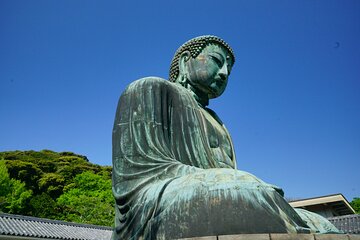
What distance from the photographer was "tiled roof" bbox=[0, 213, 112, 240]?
59.8 ft

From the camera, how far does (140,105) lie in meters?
4.82

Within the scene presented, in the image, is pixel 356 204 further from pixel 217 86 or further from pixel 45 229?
pixel 217 86

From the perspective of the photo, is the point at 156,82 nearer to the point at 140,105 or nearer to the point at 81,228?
the point at 140,105

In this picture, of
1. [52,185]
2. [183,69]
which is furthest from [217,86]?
[52,185]

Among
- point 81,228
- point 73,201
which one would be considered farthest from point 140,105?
point 73,201

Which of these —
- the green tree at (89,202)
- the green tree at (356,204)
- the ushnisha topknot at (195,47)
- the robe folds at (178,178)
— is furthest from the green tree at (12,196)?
the green tree at (356,204)

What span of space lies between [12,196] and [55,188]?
23.5ft

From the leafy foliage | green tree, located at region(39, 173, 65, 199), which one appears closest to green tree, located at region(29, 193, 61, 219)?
the leafy foliage

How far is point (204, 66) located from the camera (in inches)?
222

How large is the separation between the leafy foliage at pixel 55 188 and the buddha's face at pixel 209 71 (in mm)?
23707

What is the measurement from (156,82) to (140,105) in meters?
0.40

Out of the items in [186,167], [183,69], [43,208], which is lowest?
[186,167]

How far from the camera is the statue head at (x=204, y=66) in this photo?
5.64m

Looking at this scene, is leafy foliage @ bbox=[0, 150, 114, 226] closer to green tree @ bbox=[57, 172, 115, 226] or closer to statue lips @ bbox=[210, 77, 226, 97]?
green tree @ bbox=[57, 172, 115, 226]
